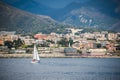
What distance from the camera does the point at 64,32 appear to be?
170ft

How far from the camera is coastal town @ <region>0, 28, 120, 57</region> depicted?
34.5m

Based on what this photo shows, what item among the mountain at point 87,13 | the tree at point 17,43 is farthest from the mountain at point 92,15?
the tree at point 17,43

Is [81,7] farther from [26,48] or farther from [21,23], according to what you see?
[26,48]

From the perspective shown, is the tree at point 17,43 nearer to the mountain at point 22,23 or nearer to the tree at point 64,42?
the tree at point 64,42

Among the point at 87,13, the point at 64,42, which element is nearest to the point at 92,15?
the point at 87,13

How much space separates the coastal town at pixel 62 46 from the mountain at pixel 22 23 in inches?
114

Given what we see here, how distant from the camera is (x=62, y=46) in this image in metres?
39.2

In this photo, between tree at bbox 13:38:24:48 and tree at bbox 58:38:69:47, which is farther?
tree at bbox 58:38:69:47

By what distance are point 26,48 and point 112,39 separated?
473 inches

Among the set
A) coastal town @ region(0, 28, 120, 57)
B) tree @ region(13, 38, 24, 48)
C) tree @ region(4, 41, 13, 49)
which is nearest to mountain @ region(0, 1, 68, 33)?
coastal town @ region(0, 28, 120, 57)

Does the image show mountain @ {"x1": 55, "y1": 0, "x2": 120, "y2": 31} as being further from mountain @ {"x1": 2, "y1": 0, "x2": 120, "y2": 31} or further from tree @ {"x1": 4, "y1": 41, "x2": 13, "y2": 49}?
tree @ {"x1": 4, "y1": 41, "x2": 13, "y2": 49}

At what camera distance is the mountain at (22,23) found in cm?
5122

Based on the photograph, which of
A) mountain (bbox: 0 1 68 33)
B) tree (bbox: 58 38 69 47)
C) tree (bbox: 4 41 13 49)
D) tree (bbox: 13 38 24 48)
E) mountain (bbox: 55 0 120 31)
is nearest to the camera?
tree (bbox: 4 41 13 49)

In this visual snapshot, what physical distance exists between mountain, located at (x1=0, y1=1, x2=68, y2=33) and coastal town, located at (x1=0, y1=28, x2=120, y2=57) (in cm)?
289
